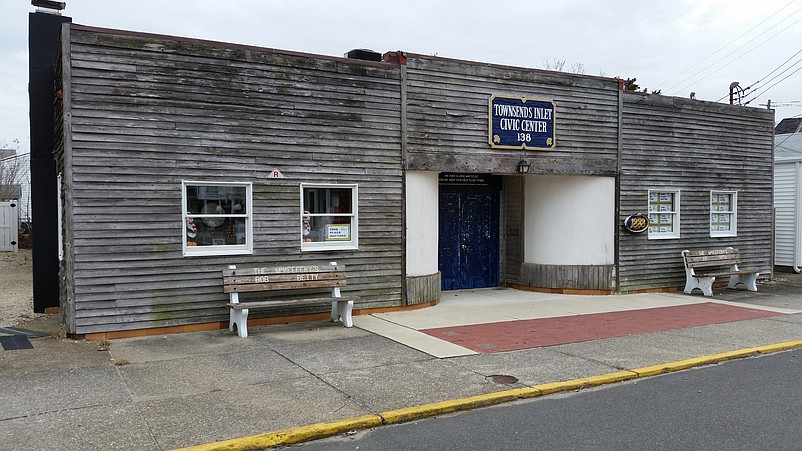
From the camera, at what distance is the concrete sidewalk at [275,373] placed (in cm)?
568

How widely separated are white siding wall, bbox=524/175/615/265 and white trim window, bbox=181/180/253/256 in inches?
263

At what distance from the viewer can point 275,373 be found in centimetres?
741

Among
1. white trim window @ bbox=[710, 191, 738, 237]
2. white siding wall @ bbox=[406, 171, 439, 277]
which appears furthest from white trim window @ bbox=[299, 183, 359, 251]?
white trim window @ bbox=[710, 191, 738, 237]

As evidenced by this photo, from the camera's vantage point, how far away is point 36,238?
1150 cm

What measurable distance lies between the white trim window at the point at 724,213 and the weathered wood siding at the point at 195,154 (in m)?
8.86

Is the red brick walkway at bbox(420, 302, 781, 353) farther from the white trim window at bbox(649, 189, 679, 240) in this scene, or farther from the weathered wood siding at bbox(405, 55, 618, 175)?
the weathered wood siding at bbox(405, 55, 618, 175)

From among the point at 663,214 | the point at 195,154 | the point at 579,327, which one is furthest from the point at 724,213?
the point at 195,154

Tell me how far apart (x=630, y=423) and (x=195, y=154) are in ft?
22.8

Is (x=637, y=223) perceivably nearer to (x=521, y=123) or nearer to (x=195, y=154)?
(x=521, y=123)

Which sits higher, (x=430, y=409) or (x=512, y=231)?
(x=512, y=231)

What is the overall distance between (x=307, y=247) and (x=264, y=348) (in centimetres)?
247

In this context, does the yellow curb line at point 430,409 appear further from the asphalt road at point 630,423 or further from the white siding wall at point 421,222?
the white siding wall at point 421,222

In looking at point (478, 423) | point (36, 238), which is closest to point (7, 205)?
point (36, 238)

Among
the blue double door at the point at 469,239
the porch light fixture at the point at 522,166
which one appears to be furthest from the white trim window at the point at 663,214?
the porch light fixture at the point at 522,166
